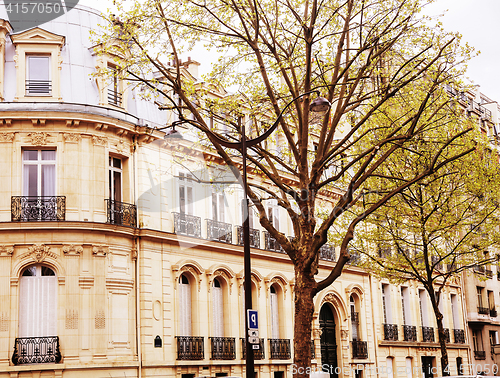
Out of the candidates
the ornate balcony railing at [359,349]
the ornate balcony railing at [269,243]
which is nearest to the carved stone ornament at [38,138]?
the ornate balcony railing at [269,243]

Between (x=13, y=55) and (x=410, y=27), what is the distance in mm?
13003

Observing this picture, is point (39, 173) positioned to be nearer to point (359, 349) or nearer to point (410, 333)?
point (359, 349)

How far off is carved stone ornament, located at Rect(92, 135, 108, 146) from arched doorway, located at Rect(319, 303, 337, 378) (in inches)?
544

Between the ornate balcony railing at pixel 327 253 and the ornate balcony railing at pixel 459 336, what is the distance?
1339 centimetres

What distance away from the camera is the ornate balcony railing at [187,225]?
23.4 metres

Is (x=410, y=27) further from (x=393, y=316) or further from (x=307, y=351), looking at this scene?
(x=393, y=316)

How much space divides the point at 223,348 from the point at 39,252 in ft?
25.3

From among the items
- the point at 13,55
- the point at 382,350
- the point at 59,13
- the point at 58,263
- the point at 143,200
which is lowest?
the point at 382,350

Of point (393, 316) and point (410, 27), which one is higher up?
point (410, 27)

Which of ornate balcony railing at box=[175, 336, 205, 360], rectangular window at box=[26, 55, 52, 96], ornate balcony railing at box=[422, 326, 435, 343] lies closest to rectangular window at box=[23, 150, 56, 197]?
rectangular window at box=[26, 55, 52, 96]

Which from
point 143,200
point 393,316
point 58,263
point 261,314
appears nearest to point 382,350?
point 393,316

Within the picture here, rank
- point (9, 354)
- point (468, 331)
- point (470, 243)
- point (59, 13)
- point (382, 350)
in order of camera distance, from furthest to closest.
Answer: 1. point (468, 331)
2. point (382, 350)
3. point (470, 243)
4. point (59, 13)
5. point (9, 354)

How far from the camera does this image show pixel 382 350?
109 ft

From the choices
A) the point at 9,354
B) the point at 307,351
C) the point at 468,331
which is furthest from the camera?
the point at 468,331
